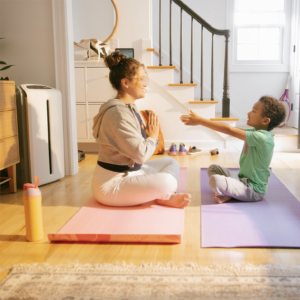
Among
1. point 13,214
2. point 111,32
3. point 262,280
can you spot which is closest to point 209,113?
point 111,32

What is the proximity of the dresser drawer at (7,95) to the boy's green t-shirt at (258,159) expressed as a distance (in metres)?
1.47

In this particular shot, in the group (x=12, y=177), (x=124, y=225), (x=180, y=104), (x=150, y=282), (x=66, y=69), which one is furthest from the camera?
(x=180, y=104)

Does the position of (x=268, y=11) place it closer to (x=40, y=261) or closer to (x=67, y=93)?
(x=67, y=93)

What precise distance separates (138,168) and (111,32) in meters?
2.64

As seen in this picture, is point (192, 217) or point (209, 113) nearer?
point (192, 217)

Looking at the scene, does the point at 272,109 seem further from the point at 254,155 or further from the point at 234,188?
the point at 234,188

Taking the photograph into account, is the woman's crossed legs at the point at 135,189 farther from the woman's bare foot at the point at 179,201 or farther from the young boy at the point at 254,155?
the young boy at the point at 254,155

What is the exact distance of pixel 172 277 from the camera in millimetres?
1263

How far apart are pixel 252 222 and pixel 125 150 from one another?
2.35 ft

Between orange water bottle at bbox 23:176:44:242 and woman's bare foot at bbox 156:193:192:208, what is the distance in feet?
2.21

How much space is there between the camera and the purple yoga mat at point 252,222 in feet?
5.04

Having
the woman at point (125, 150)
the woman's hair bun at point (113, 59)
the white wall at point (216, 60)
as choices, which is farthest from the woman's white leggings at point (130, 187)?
the white wall at point (216, 60)

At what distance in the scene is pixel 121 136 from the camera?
1803 millimetres

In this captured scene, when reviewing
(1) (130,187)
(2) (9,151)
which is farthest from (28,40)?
(1) (130,187)
